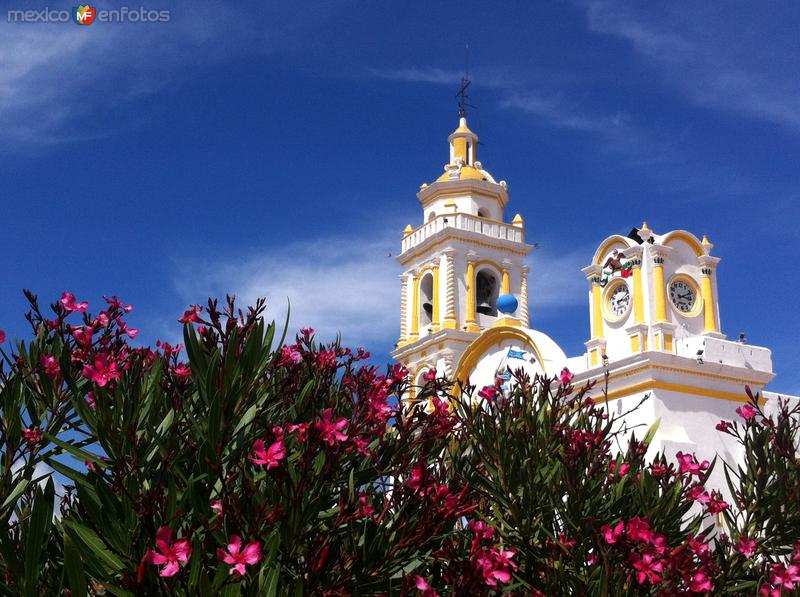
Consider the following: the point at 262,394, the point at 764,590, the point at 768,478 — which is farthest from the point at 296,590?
the point at 768,478

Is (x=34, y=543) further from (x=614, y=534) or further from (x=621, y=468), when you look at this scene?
(x=621, y=468)

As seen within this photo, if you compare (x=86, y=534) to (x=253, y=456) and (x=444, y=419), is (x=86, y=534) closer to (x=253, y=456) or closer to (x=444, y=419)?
(x=253, y=456)

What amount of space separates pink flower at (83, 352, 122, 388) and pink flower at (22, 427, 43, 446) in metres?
0.60

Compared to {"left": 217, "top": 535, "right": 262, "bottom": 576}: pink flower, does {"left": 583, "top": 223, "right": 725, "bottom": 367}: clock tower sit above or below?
above

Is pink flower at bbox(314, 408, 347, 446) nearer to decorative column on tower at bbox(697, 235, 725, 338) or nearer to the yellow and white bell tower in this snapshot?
decorative column on tower at bbox(697, 235, 725, 338)

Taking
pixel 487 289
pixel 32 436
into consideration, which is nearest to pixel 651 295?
pixel 487 289

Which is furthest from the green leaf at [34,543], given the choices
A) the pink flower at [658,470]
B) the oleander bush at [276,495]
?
the pink flower at [658,470]

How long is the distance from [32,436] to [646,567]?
417cm

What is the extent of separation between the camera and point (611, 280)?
69.9 feet

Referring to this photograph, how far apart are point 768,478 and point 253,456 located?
6148 millimetres

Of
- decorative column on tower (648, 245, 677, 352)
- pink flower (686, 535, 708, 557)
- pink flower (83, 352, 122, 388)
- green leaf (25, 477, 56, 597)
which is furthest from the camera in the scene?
decorative column on tower (648, 245, 677, 352)

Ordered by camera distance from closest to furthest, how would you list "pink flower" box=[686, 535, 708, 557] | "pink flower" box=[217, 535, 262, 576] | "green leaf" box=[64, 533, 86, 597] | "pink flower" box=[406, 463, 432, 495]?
"green leaf" box=[64, 533, 86, 597] < "pink flower" box=[217, 535, 262, 576] < "pink flower" box=[406, 463, 432, 495] < "pink flower" box=[686, 535, 708, 557]

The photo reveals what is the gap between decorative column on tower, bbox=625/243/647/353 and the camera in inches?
778

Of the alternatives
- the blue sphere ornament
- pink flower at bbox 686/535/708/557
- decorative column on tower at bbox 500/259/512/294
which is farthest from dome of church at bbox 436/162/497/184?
pink flower at bbox 686/535/708/557
